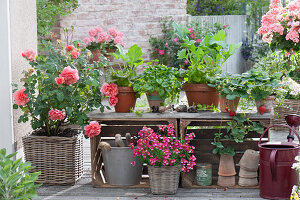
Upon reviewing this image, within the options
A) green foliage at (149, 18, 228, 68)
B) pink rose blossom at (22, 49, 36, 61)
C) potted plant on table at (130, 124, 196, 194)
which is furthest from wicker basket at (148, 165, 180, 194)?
green foliage at (149, 18, 228, 68)

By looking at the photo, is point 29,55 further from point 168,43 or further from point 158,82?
point 168,43

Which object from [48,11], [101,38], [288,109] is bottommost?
[288,109]

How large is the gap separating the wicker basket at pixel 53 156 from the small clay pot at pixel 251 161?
1.32 m

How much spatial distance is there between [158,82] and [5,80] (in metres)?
1.17

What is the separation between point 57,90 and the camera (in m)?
3.62

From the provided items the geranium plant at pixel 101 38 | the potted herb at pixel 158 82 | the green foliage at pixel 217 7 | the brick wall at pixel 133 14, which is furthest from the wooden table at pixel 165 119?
the green foliage at pixel 217 7

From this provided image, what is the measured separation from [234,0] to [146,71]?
7781 mm

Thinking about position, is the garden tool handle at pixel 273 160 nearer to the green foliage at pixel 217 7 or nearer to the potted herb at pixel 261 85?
the potted herb at pixel 261 85

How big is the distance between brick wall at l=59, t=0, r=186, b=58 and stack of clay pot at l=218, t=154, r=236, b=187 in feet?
18.0

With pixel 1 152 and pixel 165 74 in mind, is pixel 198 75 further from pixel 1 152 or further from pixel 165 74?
pixel 1 152

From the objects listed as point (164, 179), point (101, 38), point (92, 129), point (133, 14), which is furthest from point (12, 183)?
point (133, 14)

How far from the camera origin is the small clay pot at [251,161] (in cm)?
362

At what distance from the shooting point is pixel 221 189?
143 inches

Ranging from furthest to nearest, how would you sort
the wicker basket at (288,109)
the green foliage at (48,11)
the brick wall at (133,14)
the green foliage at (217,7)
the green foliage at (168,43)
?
the green foliage at (217,7) → the brick wall at (133,14) → the green foliage at (168,43) → the green foliage at (48,11) → the wicker basket at (288,109)
